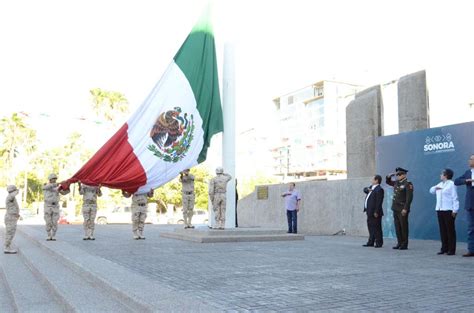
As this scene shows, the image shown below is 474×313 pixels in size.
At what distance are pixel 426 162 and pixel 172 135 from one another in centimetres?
704

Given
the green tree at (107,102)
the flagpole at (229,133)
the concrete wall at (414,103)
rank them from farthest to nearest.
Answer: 1. the green tree at (107,102)
2. the concrete wall at (414,103)
3. the flagpole at (229,133)

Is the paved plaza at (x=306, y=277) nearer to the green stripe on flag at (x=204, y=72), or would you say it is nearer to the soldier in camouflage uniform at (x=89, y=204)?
the soldier in camouflage uniform at (x=89, y=204)

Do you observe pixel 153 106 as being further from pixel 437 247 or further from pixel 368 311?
pixel 368 311

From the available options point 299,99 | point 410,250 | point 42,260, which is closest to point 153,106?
point 42,260

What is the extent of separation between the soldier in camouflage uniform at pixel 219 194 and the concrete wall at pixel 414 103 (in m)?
6.03

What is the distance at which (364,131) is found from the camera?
52.5 feet

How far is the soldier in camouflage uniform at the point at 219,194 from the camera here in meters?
12.8

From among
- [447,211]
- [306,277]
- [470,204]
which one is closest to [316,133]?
[447,211]

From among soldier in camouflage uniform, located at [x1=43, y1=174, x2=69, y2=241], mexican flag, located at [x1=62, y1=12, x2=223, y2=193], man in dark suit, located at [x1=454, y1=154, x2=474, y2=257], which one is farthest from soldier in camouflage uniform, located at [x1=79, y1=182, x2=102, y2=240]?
→ man in dark suit, located at [x1=454, y1=154, x2=474, y2=257]

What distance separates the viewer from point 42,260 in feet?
28.9

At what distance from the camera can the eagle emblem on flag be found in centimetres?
1160

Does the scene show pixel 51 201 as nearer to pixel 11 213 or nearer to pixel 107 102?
pixel 11 213

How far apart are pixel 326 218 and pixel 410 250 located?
624cm

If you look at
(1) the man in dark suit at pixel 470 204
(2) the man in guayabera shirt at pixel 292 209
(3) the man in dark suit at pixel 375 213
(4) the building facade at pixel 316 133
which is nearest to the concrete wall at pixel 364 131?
(2) the man in guayabera shirt at pixel 292 209
